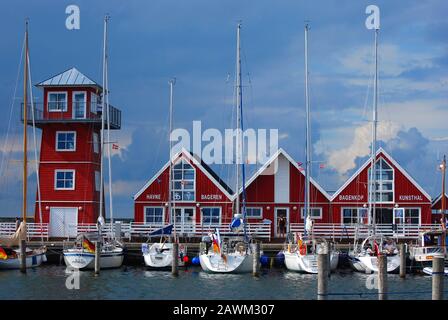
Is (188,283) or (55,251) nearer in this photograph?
(188,283)

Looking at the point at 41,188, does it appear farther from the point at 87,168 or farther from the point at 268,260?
the point at 268,260

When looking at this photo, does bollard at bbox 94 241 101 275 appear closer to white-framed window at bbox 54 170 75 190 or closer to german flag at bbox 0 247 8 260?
german flag at bbox 0 247 8 260

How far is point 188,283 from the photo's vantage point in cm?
3766

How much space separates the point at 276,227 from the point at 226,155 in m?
7.67

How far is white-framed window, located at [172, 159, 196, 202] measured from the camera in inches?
2128

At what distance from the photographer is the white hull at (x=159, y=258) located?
43.3 meters

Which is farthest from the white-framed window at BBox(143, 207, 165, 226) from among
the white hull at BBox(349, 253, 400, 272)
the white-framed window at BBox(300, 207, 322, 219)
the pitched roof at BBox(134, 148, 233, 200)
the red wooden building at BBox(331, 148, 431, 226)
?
the white hull at BBox(349, 253, 400, 272)

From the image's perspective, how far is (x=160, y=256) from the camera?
4341 centimetres

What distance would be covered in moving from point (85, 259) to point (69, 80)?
631 inches

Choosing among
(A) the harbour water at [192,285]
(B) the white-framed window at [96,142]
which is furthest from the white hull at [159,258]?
(B) the white-framed window at [96,142]

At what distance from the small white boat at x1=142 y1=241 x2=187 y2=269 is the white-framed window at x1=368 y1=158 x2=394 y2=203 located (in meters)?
15.9

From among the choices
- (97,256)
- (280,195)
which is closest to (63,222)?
(97,256)
